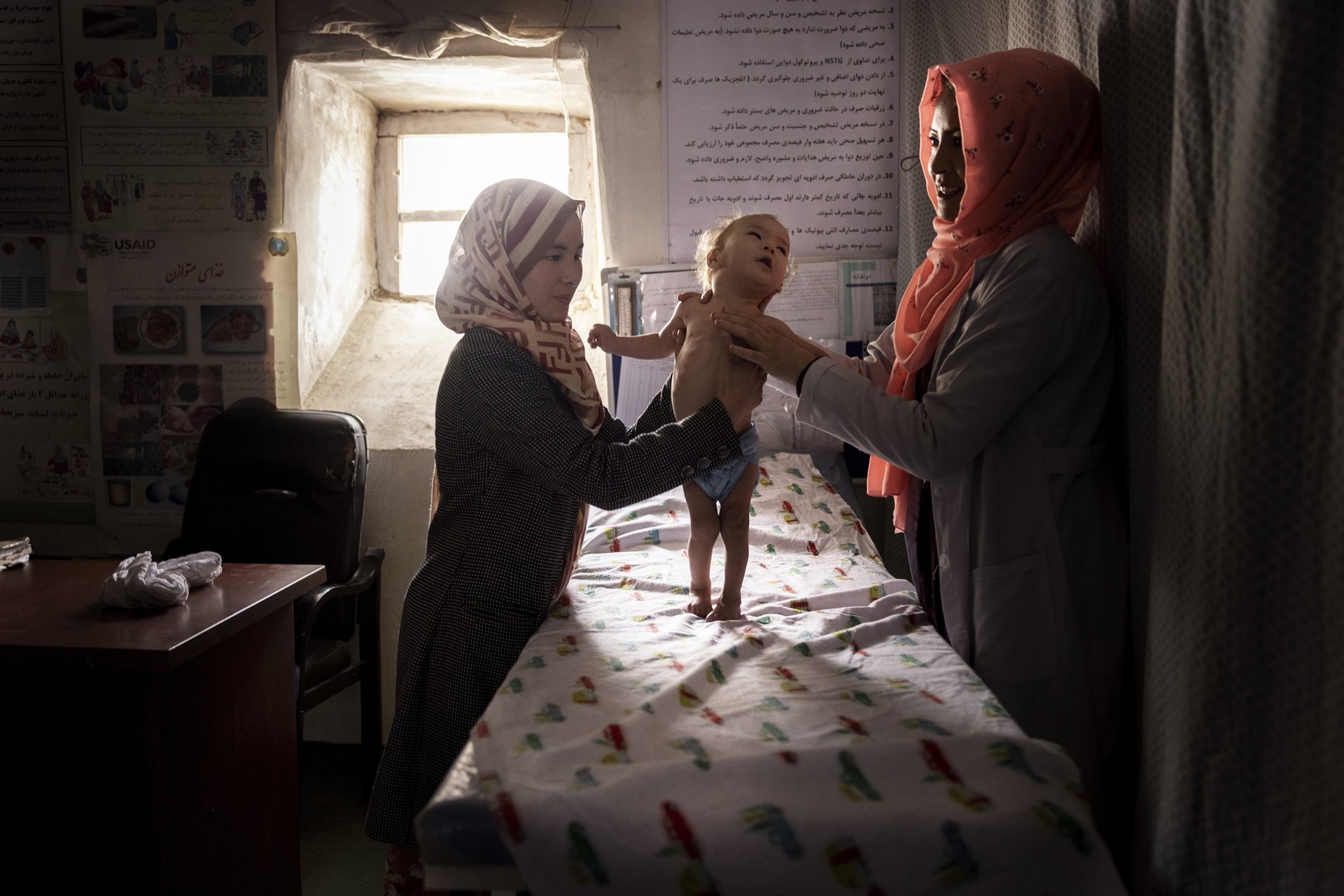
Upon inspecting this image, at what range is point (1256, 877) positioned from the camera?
1.18m

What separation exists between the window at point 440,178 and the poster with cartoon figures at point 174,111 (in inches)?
30.8

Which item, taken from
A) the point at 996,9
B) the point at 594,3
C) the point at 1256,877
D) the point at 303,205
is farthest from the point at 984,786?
the point at 303,205

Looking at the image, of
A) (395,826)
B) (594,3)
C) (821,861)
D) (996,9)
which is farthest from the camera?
(594,3)

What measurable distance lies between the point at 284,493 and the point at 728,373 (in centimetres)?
184

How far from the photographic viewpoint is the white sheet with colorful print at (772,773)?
Result: 108cm

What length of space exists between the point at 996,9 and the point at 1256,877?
2.14 meters

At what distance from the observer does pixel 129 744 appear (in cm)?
188

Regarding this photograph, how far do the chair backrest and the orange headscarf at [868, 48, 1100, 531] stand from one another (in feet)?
6.61

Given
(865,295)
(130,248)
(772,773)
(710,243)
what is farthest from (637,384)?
(772,773)

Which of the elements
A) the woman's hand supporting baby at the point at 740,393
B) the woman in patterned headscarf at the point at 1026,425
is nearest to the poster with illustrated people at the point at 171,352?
the woman's hand supporting baby at the point at 740,393

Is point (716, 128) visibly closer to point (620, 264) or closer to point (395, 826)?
point (620, 264)

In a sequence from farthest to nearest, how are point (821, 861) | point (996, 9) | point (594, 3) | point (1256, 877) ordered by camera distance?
point (594, 3), point (996, 9), point (1256, 877), point (821, 861)

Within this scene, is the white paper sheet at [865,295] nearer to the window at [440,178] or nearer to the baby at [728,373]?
the baby at [728,373]

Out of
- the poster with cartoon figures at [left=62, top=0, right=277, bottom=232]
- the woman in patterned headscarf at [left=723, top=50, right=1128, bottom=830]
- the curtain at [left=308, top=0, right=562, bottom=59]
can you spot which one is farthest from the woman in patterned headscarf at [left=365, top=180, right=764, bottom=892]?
the poster with cartoon figures at [left=62, top=0, right=277, bottom=232]
